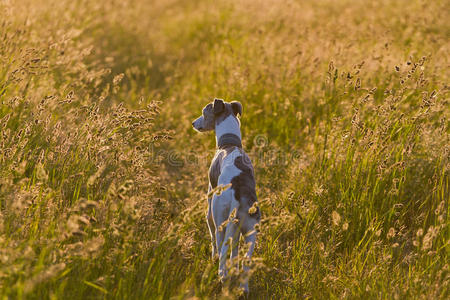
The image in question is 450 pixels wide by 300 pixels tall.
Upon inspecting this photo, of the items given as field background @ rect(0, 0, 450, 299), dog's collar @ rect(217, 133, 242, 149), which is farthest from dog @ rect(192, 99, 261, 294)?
field background @ rect(0, 0, 450, 299)

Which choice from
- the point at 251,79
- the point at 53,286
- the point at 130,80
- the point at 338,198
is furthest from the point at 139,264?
the point at 130,80

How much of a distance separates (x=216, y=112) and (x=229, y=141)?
0.39 m

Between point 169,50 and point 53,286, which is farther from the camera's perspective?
point 169,50

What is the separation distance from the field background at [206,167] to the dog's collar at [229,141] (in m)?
0.55

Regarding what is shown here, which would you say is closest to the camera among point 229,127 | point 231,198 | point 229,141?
point 231,198

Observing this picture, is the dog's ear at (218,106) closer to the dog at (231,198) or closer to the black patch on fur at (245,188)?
the dog at (231,198)

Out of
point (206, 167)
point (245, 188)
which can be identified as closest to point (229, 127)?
point (245, 188)

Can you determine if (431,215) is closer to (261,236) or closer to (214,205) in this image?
(261,236)

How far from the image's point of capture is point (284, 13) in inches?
382

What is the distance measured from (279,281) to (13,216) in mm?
A: 2096

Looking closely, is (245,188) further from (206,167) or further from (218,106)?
(206,167)

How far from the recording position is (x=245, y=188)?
144 inches

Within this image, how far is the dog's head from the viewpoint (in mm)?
4488

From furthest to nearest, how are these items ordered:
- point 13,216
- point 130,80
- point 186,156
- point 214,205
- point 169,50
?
1. point 169,50
2. point 130,80
3. point 186,156
4. point 214,205
5. point 13,216
